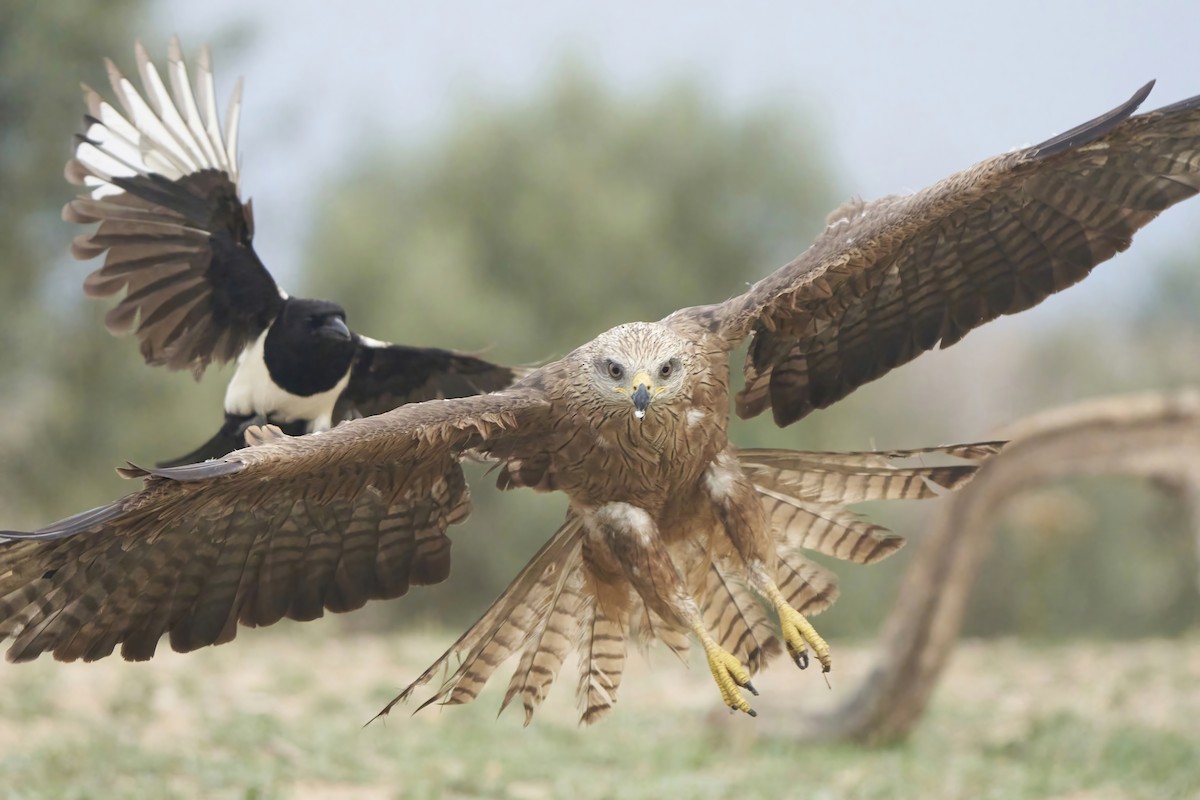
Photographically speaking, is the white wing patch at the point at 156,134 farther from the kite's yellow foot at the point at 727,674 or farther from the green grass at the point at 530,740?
the kite's yellow foot at the point at 727,674

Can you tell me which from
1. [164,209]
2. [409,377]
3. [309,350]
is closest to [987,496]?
[409,377]

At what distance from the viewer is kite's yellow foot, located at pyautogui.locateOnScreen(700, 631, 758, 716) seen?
4059 mm

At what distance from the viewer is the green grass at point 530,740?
6.17 metres

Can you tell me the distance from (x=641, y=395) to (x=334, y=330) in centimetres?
243

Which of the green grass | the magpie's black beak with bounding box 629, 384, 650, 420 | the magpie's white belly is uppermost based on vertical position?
the magpie's white belly

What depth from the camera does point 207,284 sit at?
6.05 meters

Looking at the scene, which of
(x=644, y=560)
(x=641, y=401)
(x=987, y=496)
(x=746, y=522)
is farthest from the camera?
(x=987, y=496)

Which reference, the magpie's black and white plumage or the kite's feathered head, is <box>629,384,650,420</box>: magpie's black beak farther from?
the magpie's black and white plumage

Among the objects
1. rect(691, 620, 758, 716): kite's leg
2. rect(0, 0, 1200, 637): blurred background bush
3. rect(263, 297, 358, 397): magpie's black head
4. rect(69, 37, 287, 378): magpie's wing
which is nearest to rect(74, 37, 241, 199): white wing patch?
Answer: rect(69, 37, 287, 378): magpie's wing

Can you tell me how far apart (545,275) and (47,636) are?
1665 centimetres

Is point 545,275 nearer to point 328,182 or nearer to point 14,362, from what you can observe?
point 328,182

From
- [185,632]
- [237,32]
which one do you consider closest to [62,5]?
[237,32]

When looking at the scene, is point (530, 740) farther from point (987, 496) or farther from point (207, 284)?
point (207, 284)

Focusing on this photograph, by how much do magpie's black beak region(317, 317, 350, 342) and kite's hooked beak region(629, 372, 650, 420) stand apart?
2.33m
